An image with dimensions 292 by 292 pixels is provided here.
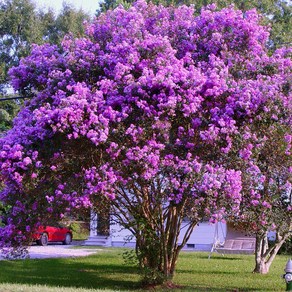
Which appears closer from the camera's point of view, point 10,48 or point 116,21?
point 116,21

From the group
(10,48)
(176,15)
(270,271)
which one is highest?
(10,48)

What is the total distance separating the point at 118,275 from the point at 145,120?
6348 mm

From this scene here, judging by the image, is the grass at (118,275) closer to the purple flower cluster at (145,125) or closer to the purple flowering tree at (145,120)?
the purple flowering tree at (145,120)

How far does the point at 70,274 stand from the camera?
1541cm

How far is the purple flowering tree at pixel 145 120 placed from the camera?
10.0m

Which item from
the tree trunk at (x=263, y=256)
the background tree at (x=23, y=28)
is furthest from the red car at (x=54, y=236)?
the tree trunk at (x=263, y=256)

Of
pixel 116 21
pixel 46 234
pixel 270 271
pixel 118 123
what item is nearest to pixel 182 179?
pixel 118 123

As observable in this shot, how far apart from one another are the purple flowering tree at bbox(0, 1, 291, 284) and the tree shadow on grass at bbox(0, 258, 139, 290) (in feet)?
8.17

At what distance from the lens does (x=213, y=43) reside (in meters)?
11.4

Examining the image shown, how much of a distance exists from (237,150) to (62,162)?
121 inches

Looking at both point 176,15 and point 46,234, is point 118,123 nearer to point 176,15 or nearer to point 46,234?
→ point 176,15

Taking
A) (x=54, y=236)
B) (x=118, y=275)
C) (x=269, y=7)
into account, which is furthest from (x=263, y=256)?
(x=54, y=236)

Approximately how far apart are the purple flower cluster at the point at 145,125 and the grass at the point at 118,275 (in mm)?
2385

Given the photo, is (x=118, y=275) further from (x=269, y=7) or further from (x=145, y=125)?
(x=269, y=7)
